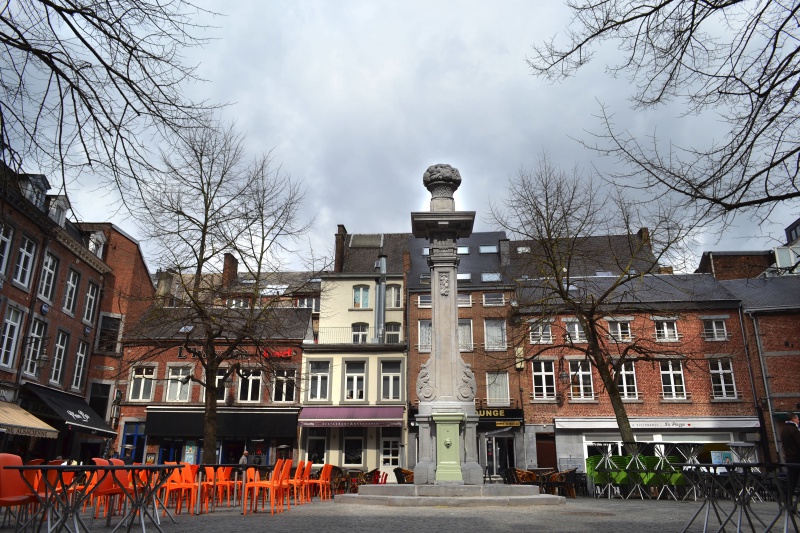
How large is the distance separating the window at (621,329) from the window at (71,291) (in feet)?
76.5

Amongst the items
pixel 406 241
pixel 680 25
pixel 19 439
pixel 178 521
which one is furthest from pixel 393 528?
pixel 406 241

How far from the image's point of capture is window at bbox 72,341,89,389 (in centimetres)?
2567

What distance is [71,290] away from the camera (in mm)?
25047

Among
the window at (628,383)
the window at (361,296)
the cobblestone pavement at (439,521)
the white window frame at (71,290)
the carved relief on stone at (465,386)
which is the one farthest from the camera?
the window at (361,296)

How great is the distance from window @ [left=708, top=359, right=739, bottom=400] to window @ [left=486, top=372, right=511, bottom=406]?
29.4 feet

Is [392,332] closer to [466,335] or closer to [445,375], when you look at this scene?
[466,335]

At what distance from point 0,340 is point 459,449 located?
15915 millimetres

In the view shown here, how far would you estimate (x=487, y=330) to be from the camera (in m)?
29.5

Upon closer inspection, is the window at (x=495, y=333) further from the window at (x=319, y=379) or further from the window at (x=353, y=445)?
Answer: the window at (x=319, y=379)

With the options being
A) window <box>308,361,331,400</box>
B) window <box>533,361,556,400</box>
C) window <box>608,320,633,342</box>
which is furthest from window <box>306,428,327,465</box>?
window <box>608,320,633,342</box>

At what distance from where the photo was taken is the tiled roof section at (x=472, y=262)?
3046 cm

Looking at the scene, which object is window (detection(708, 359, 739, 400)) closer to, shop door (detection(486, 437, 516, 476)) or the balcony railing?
shop door (detection(486, 437, 516, 476))

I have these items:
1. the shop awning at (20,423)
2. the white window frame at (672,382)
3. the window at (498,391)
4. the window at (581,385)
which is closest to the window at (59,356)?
the shop awning at (20,423)

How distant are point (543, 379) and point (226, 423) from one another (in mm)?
14643
